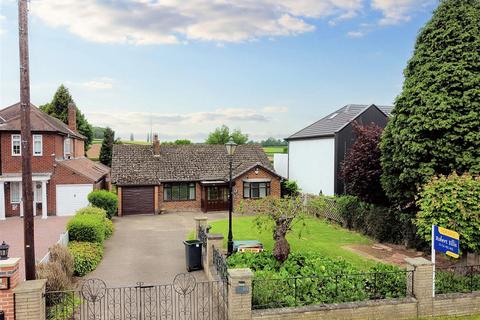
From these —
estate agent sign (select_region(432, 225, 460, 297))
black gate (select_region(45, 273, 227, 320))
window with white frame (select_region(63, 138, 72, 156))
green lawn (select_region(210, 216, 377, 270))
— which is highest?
window with white frame (select_region(63, 138, 72, 156))

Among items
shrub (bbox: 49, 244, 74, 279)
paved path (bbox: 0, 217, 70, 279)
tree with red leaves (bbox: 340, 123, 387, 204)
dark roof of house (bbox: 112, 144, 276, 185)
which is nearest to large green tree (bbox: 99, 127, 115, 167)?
dark roof of house (bbox: 112, 144, 276, 185)

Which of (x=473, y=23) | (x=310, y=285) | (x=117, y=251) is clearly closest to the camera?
(x=310, y=285)

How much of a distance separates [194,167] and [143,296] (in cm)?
2066

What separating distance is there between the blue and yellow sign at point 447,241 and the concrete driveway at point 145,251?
770cm

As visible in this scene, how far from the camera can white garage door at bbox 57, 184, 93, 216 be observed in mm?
25703

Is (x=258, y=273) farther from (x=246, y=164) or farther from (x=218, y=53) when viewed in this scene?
(x=246, y=164)

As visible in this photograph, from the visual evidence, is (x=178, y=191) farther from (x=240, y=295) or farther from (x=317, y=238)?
(x=240, y=295)

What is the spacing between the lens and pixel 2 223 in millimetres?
22984

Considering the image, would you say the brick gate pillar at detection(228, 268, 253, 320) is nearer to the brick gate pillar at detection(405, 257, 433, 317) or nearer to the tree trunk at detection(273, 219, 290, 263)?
the tree trunk at detection(273, 219, 290, 263)

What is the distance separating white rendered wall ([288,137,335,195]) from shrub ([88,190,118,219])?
1576cm

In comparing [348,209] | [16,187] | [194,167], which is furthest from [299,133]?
[16,187]

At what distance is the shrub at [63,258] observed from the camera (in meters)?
12.1

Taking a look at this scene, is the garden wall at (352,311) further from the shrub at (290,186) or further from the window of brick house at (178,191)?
the shrub at (290,186)

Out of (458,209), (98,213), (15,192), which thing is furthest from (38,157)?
(458,209)
